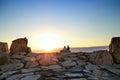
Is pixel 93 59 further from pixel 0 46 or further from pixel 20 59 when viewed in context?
pixel 0 46

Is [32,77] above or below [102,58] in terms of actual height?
below

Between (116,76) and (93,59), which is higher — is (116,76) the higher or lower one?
the lower one

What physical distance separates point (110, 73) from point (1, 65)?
5.35 m

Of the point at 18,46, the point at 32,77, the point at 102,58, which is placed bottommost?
the point at 32,77

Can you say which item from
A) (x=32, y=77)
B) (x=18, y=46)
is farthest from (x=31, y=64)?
(x=18, y=46)

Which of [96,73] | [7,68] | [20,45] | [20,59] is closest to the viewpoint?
[96,73]

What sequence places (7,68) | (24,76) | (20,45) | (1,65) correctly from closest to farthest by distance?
(24,76), (7,68), (1,65), (20,45)

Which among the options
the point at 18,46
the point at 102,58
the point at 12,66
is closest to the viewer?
the point at 12,66

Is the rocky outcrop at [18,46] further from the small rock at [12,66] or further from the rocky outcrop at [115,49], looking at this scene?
the rocky outcrop at [115,49]

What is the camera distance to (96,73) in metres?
7.20

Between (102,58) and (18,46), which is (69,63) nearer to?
(102,58)

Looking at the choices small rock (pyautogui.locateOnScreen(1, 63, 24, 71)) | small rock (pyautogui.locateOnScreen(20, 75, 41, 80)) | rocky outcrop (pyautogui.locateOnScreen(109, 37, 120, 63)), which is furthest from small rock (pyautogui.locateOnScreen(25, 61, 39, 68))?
rocky outcrop (pyautogui.locateOnScreen(109, 37, 120, 63))

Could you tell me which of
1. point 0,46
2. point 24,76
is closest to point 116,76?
point 24,76

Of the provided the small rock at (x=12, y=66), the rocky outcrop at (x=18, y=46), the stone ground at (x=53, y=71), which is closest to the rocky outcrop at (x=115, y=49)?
the stone ground at (x=53, y=71)
